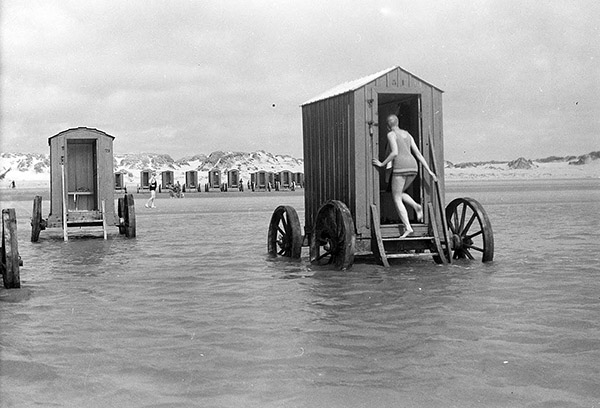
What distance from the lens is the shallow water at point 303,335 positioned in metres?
4.95

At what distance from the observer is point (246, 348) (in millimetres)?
6156

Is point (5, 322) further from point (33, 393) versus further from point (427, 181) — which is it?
point (427, 181)

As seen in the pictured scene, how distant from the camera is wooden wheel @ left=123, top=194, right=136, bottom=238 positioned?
18.5 m

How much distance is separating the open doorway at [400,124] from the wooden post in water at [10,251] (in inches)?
229

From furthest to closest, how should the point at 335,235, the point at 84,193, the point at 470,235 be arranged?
1. the point at 84,193
2. the point at 470,235
3. the point at 335,235

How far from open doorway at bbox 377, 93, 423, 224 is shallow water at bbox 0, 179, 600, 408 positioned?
148 centimetres

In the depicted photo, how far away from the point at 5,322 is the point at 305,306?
3.08 meters

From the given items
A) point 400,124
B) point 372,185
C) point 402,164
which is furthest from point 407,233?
point 400,124

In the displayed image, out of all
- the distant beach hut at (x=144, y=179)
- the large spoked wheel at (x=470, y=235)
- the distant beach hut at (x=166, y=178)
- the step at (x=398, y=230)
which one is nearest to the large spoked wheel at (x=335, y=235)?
the step at (x=398, y=230)

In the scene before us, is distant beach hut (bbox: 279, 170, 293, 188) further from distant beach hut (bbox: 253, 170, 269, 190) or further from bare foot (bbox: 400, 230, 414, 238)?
bare foot (bbox: 400, 230, 414, 238)

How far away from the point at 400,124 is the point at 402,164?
7.54 ft

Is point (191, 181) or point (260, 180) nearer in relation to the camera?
point (260, 180)

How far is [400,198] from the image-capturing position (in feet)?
38.1

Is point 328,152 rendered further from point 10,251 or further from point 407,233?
point 10,251
